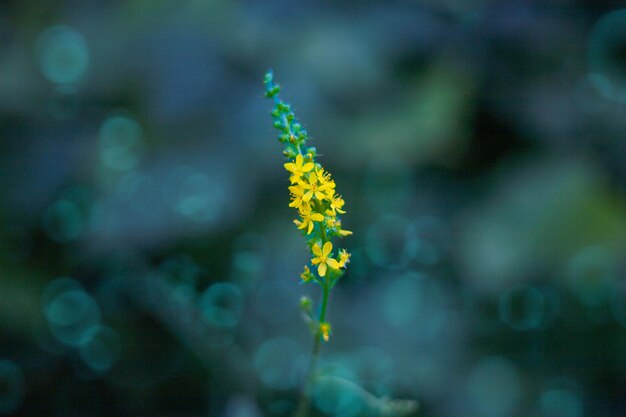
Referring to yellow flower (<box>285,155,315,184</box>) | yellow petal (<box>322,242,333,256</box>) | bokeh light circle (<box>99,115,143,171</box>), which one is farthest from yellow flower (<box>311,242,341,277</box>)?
bokeh light circle (<box>99,115,143,171</box>)

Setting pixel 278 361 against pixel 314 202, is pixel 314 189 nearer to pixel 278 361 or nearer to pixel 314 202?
pixel 314 202

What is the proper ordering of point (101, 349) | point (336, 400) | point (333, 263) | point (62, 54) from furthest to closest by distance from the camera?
point (62, 54) < point (101, 349) < point (336, 400) < point (333, 263)

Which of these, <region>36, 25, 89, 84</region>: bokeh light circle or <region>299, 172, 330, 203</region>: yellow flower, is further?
<region>36, 25, 89, 84</region>: bokeh light circle

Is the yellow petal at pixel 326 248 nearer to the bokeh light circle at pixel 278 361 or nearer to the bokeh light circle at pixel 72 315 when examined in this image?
the bokeh light circle at pixel 278 361

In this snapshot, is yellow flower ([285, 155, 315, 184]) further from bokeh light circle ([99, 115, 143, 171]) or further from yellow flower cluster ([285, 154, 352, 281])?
bokeh light circle ([99, 115, 143, 171])

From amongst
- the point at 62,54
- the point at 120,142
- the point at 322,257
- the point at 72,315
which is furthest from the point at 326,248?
the point at 62,54

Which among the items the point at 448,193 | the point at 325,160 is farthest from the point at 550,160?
the point at 325,160

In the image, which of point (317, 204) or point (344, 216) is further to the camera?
point (344, 216)
